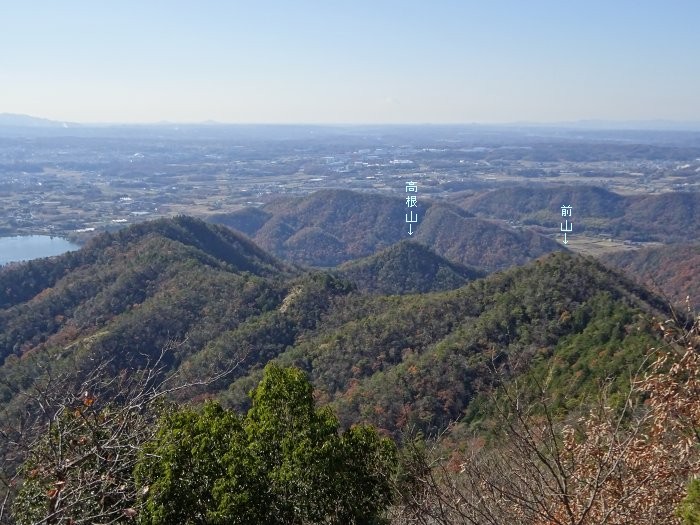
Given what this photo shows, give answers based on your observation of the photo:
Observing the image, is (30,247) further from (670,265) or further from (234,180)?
(670,265)

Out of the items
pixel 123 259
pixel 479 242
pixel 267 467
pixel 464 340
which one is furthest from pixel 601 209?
pixel 267 467

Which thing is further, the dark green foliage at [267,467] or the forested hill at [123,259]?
the forested hill at [123,259]

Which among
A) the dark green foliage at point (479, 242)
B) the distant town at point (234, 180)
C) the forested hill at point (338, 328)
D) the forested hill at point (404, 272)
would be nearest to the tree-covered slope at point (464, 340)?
the forested hill at point (338, 328)

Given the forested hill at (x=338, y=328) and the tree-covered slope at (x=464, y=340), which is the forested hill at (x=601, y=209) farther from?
the forested hill at (x=338, y=328)

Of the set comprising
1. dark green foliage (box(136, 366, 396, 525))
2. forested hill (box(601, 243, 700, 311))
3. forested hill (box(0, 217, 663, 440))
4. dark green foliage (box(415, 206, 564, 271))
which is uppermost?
dark green foliage (box(136, 366, 396, 525))

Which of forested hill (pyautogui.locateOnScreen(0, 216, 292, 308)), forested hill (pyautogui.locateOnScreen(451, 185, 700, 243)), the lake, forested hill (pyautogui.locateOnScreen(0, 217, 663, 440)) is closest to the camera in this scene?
forested hill (pyautogui.locateOnScreen(0, 217, 663, 440))

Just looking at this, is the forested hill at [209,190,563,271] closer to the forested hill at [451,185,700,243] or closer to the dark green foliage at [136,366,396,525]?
the forested hill at [451,185,700,243]

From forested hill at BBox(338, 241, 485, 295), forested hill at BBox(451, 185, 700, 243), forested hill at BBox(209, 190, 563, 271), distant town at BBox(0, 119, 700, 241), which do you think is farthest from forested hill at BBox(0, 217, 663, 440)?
forested hill at BBox(451, 185, 700, 243)
